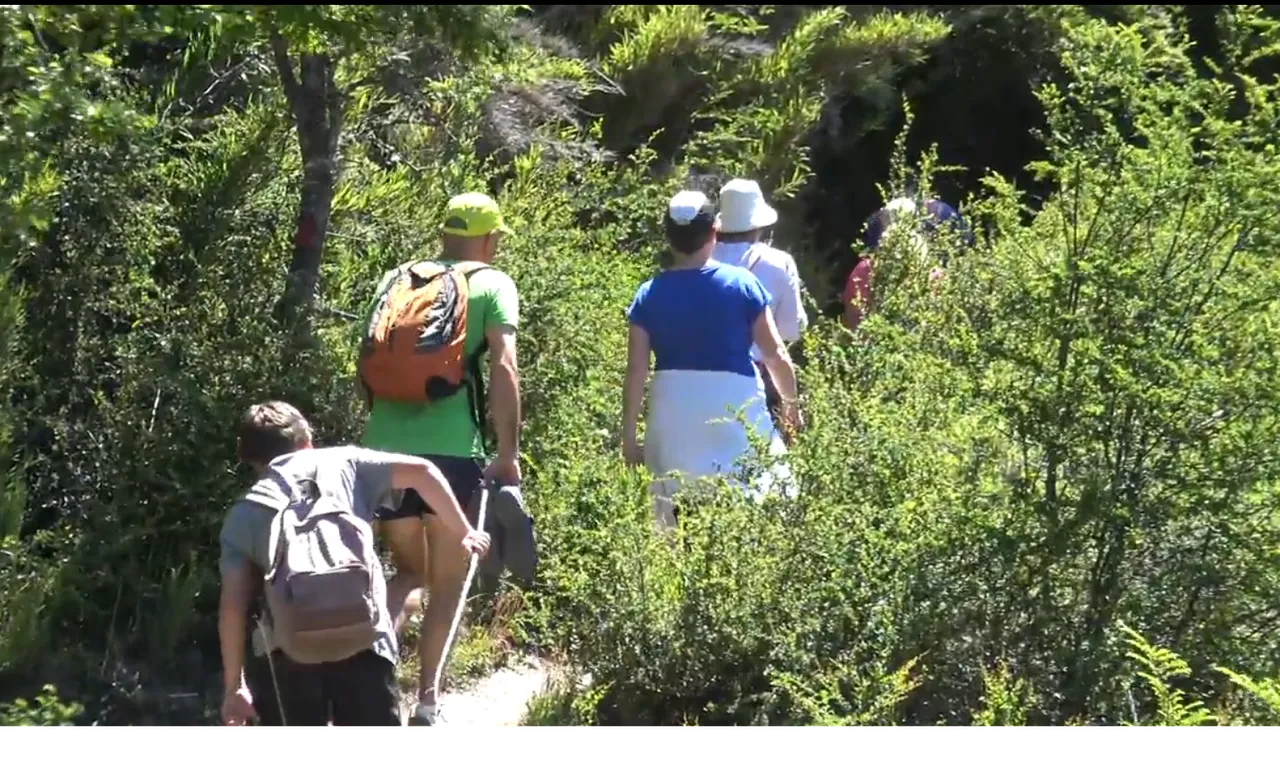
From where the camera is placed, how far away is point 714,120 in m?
11.7

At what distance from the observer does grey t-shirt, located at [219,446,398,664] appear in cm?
414

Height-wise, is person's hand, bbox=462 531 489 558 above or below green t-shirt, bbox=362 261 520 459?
below

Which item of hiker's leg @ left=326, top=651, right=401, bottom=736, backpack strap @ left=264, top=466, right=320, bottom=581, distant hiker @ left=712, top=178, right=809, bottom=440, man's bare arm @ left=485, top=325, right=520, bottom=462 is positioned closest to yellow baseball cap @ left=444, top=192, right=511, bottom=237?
man's bare arm @ left=485, top=325, right=520, bottom=462

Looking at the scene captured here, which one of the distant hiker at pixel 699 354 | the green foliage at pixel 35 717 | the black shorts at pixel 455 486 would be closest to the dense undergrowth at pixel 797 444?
the green foliage at pixel 35 717

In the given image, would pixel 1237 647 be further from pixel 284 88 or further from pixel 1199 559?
pixel 284 88

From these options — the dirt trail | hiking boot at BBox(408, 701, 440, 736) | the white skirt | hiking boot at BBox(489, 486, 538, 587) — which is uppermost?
the white skirt

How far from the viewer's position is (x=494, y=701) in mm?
5816

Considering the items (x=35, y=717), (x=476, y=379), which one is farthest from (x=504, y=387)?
(x=35, y=717)

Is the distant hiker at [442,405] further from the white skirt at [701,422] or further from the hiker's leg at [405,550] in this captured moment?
the white skirt at [701,422]

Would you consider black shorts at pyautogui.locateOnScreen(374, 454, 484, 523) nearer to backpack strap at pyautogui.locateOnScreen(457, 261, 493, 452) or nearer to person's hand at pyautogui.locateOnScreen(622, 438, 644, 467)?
backpack strap at pyautogui.locateOnScreen(457, 261, 493, 452)

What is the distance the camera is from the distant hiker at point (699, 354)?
5.89m

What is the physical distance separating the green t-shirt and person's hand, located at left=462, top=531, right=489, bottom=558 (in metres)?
0.54

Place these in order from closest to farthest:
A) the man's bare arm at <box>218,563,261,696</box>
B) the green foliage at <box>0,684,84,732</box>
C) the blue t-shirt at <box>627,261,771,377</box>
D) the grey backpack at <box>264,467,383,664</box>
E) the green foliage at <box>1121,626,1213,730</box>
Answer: the green foliage at <box>0,684,84,732</box>
the grey backpack at <box>264,467,383,664</box>
the man's bare arm at <box>218,563,261,696</box>
the green foliage at <box>1121,626,1213,730</box>
the blue t-shirt at <box>627,261,771,377</box>
